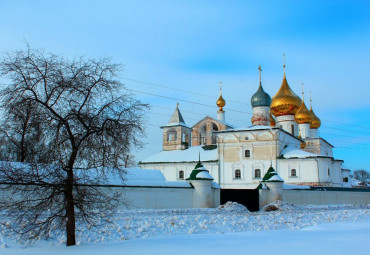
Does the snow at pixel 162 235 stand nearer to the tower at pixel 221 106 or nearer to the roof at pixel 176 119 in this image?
the roof at pixel 176 119

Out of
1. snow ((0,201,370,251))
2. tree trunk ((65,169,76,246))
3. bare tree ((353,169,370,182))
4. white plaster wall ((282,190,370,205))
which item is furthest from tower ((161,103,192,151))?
bare tree ((353,169,370,182))

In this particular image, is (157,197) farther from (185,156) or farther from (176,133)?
(176,133)

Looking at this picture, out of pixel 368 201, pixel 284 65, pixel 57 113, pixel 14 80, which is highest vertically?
pixel 284 65

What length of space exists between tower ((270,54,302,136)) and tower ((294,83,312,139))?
0.44 metres

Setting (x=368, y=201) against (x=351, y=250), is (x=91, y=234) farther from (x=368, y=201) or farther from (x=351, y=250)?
(x=368, y=201)

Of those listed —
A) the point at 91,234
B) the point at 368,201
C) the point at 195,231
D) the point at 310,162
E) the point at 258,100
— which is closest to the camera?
the point at 91,234

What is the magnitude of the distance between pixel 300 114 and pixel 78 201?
40.6 metres

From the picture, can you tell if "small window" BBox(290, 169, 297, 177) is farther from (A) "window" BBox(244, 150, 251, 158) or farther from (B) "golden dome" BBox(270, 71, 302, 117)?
(B) "golden dome" BBox(270, 71, 302, 117)

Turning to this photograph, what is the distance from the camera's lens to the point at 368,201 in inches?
1293

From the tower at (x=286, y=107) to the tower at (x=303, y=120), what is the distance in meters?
0.44

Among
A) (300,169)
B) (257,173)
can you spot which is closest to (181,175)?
(257,173)

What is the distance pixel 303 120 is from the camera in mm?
46281

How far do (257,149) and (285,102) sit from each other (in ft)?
32.3

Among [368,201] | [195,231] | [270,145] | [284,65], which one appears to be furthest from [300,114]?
[195,231]
